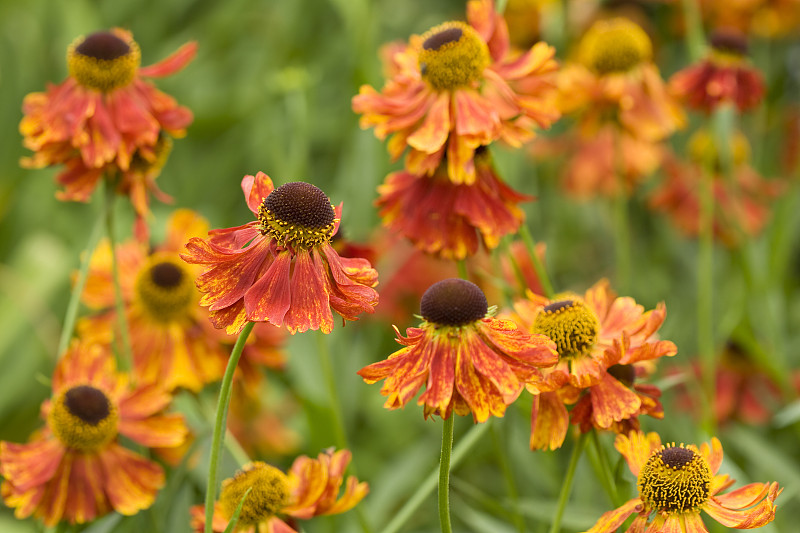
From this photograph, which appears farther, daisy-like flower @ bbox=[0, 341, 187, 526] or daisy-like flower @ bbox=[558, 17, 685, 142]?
daisy-like flower @ bbox=[558, 17, 685, 142]

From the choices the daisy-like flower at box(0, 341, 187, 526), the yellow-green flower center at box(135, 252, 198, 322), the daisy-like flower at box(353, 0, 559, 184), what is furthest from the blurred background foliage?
the daisy-like flower at box(353, 0, 559, 184)

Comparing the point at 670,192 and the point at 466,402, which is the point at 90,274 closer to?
the point at 466,402

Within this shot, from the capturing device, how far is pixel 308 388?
1.24 m

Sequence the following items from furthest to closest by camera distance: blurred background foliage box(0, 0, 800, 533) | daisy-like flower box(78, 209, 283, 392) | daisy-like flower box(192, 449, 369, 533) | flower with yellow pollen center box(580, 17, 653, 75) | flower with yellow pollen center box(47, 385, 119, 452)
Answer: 1. flower with yellow pollen center box(580, 17, 653, 75)
2. blurred background foliage box(0, 0, 800, 533)
3. daisy-like flower box(78, 209, 283, 392)
4. flower with yellow pollen center box(47, 385, 119, 452)
5. daisy-like flower box(192, 449, 369, 533)

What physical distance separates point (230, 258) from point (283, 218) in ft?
0.15

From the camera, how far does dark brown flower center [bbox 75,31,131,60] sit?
2.95ft

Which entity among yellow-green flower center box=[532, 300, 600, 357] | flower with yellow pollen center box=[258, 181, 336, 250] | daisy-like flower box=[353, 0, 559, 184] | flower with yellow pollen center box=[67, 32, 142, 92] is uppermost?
flower with yellow pollen center box=[67, 32, 142, 92]

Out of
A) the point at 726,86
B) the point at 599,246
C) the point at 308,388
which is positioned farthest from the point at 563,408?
the point at 599,246

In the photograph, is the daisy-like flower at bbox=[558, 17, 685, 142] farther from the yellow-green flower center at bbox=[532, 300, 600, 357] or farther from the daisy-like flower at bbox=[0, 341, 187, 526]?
the daisy-like flower at bbox=[0, 341, 187, 526]

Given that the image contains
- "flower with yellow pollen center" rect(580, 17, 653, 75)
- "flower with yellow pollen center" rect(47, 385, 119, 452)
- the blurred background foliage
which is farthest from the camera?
"flower with yellow pollen center" rect(580, 17, 653, 75)

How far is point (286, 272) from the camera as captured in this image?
1.97 ft

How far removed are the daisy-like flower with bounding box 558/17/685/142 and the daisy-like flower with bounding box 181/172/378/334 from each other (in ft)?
2.48

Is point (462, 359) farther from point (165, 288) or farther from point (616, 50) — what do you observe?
point (616, 50)

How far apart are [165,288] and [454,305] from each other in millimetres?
565
